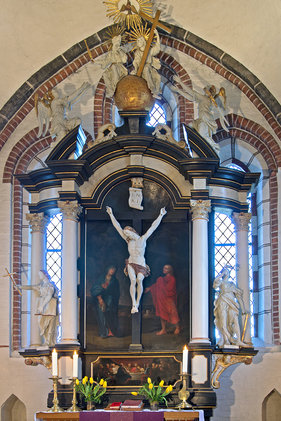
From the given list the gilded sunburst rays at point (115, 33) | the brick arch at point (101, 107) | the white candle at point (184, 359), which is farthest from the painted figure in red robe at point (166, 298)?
the gilded sunburst rays at point (115, 33)

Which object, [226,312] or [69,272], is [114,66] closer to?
[69,272]

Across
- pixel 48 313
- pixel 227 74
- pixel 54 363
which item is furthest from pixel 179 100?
pixel 54 363

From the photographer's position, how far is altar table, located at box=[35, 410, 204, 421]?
49.3ft

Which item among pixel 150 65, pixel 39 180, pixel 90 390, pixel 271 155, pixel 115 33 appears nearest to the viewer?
pixel 90 390

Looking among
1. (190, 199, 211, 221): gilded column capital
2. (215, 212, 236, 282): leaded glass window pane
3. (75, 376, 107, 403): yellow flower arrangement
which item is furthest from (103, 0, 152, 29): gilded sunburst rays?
(75, 376, 107, 403): yellow flower arrangement

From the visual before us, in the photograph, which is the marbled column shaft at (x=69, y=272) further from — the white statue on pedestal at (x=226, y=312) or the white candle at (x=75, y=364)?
the white statue on pedestal at (x=226, y=312)

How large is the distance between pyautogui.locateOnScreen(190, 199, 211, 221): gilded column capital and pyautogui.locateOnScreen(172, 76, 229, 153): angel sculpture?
3.62 ft

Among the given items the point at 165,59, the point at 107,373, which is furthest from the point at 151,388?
the point at 165,59

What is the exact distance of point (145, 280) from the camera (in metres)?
17.1

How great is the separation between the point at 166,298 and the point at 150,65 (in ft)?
14.5

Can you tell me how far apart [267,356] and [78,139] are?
218 inches

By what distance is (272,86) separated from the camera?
63.4 feet

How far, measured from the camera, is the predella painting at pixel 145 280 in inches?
665

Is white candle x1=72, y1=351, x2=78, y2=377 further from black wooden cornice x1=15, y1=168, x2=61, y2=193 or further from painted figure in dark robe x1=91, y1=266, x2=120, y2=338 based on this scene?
black wooden cornice x1=15, y1=168, x2=61, y2=193
